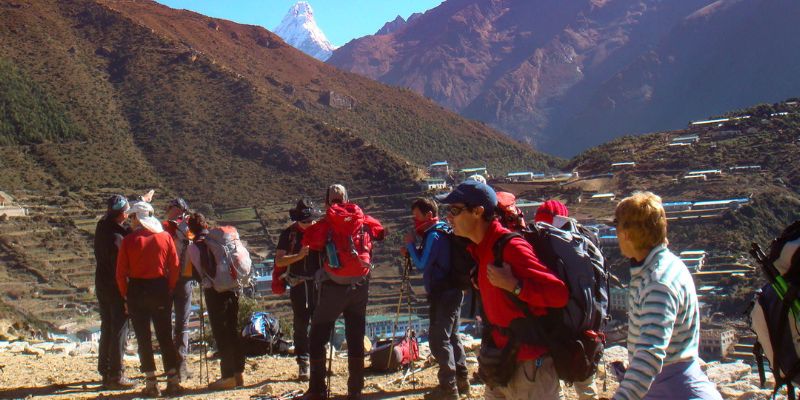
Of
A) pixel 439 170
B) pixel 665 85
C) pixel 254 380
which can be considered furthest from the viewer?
pixel 665 85

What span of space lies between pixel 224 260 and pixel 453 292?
1825 millimetres

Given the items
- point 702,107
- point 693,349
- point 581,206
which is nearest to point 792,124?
point 581,206

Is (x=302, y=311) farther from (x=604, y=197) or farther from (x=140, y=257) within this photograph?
(x=604, y=197)

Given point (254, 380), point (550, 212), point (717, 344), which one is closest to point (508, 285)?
point (550, 212)

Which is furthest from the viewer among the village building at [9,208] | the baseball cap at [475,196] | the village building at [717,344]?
the village building at [9,208]

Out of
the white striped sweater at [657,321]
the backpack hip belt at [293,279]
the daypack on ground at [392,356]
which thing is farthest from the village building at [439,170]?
the white striped sweater at [657,321]

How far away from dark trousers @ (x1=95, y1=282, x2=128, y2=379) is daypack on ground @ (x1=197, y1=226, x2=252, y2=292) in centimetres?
80

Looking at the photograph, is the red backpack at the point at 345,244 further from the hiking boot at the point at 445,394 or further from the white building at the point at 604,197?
the white building at the point at 604,197

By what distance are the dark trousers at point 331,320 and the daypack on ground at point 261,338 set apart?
2786 mm

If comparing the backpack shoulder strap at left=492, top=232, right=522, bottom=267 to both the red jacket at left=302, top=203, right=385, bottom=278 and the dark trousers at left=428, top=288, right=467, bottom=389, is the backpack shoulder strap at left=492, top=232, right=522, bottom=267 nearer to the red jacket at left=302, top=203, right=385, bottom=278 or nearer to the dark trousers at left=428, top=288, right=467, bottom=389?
the dark trousers at left=428, top=288, right=467, bottom=389

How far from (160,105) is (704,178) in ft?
102

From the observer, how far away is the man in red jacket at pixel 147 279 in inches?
239

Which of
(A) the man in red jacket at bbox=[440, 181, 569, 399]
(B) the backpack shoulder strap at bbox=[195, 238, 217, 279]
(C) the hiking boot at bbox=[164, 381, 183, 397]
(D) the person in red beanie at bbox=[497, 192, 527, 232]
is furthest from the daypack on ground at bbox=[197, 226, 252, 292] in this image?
(A) the man in red jacket at bbox=[440, 181, 569, 399]

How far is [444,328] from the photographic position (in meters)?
5.54
